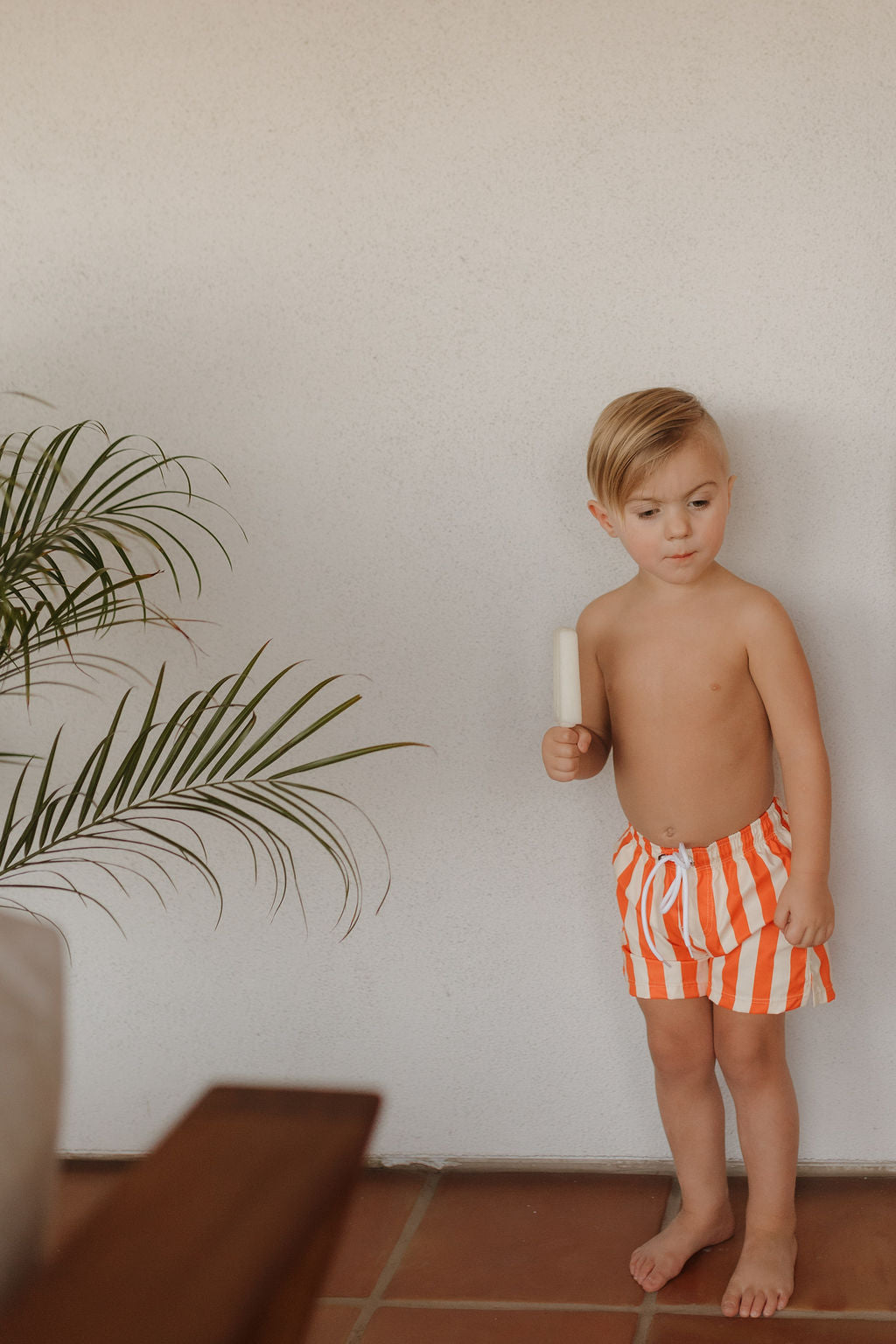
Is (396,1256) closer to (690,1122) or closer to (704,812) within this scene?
(690,1122)

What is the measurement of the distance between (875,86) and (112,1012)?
7.09 ft

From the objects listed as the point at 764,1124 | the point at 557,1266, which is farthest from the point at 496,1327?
the point at 764,1124

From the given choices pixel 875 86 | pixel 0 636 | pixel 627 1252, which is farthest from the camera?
pixel 627 1252

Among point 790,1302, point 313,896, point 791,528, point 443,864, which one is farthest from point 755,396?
point 790,1302

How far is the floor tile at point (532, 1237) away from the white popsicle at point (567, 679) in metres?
0.96

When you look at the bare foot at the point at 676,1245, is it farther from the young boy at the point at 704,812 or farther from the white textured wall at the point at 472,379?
the white textured wall at the point at 472,379

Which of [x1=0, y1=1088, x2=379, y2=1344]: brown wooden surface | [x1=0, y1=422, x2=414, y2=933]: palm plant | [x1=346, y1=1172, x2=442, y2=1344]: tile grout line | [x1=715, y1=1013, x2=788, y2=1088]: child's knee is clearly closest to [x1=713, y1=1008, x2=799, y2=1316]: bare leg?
[x1=715, y1=1013, x2=788, y2=1088]: child's knee

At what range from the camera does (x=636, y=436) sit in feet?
5.62

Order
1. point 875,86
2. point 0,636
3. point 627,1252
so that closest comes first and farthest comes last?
point 0,636 < point 875,86 < point 627,1252

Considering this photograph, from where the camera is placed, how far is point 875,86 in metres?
1.83

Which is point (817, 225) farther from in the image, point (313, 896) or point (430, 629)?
point (313, 896)

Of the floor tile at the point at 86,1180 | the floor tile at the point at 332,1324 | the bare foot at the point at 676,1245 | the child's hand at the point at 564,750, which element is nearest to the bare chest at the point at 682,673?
the child's hand at the point at 564,750

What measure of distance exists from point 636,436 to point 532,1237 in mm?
1388

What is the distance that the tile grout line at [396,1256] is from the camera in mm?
1833
